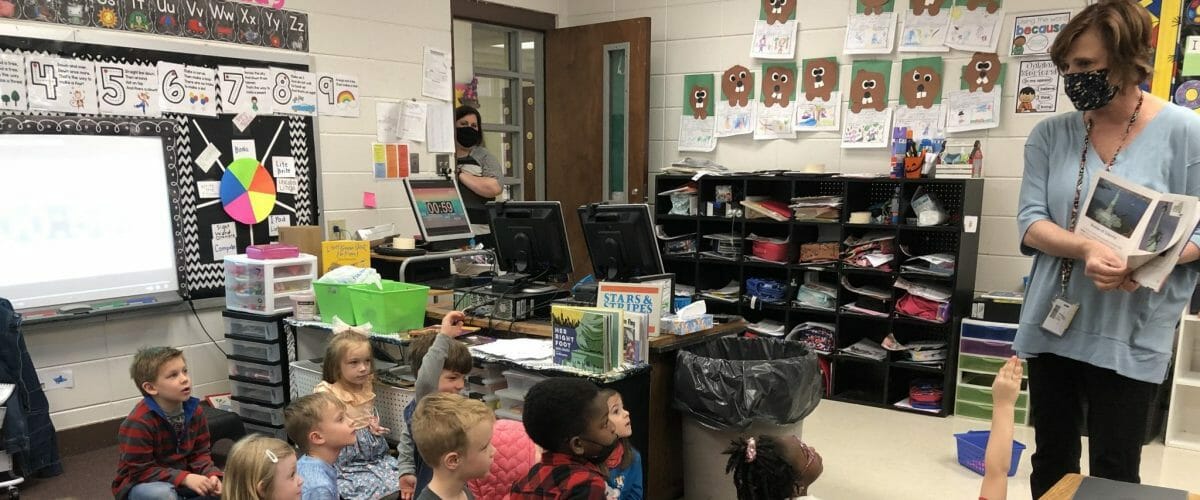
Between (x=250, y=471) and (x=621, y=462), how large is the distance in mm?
912

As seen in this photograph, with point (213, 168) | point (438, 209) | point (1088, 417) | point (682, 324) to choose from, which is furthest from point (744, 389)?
point (213, 168)

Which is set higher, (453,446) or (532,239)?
(532,239)

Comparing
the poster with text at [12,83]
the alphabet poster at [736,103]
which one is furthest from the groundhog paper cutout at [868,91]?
the poster with text at [12,83]

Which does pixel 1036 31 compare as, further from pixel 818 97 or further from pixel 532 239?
pixel 532 239

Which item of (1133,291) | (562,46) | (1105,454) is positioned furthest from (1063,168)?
(562,46)

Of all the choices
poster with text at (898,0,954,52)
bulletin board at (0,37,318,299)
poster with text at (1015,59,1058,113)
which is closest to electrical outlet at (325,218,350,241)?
bulletin board at (0,37,318,299)

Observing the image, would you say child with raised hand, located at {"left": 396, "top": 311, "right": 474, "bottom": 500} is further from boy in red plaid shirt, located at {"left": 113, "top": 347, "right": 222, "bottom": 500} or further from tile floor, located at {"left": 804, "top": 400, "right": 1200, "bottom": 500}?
tile floor, located at {"left": 804, "top": 400, "right": 1200, "bottom": 500}

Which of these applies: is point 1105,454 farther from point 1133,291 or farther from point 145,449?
point 145,449

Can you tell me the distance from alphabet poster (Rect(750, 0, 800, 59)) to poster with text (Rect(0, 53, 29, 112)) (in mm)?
3886

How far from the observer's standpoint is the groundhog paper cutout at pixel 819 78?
4.77 metres

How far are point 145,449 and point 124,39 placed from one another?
2128 mm

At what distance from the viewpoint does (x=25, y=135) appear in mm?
3289

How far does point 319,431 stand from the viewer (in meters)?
2.24

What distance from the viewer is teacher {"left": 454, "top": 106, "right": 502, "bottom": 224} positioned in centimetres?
478
